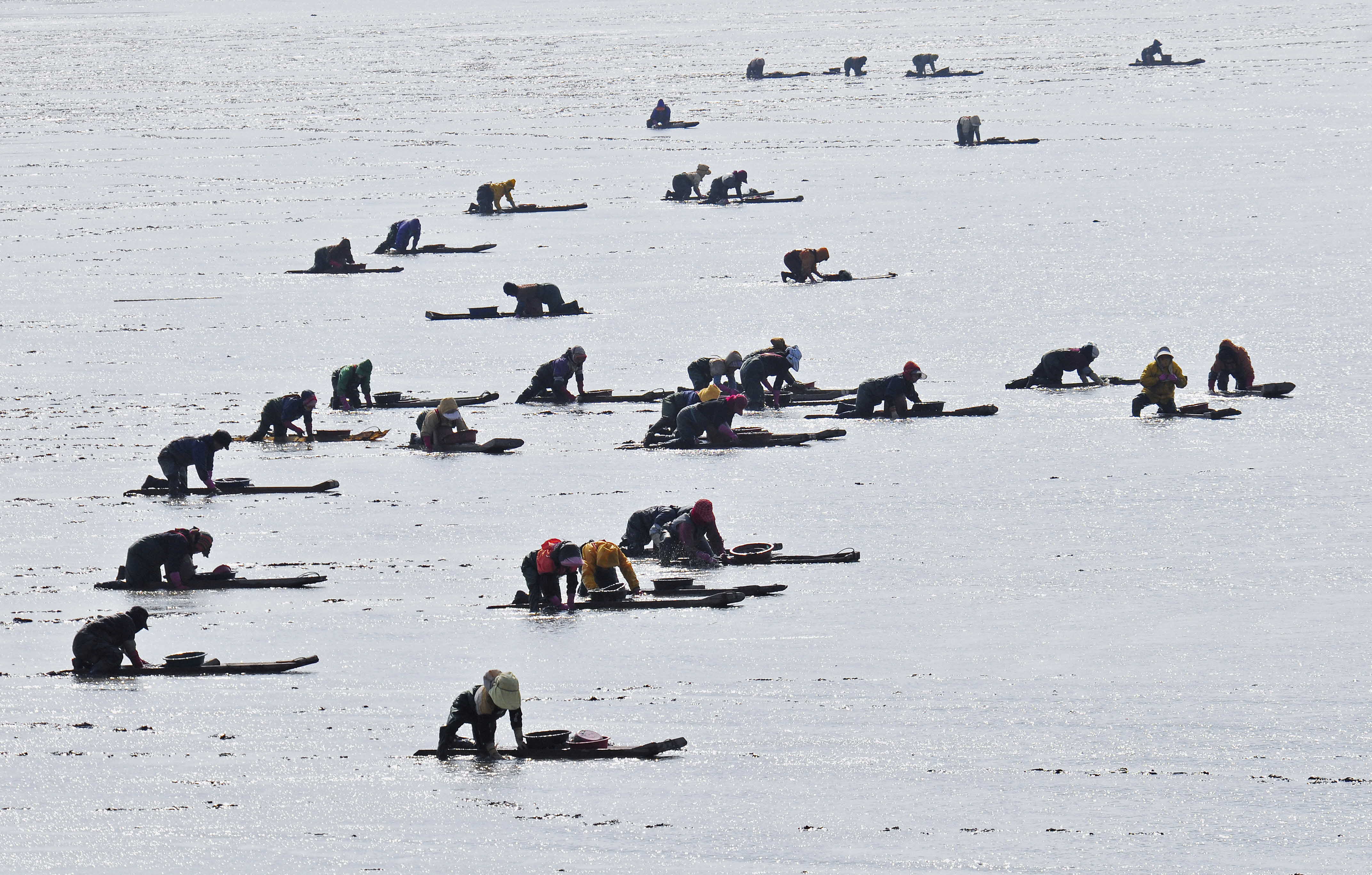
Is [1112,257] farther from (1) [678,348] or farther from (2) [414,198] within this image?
(2) [414,198]

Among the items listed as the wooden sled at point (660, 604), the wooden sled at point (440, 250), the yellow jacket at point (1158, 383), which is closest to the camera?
the wooden sled at point (660, 604)

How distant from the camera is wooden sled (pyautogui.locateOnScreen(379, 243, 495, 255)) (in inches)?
2047

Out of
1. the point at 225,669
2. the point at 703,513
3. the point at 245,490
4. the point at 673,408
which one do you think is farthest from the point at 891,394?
the point at 225,669

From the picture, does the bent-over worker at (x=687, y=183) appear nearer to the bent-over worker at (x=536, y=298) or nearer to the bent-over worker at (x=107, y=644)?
the bent-over worker at (x=536, y=298)

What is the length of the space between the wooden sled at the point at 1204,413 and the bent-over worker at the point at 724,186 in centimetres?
2910

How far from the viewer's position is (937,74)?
312 ft

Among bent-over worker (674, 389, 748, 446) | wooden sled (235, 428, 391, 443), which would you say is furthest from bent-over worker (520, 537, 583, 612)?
wooden sled (235, 428, 391, 443)

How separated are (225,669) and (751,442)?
12.3 m

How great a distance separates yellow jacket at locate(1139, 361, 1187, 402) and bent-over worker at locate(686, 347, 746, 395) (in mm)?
6117

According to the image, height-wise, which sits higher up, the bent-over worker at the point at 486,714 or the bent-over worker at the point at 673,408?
the bent-over worker at the point at 673,408

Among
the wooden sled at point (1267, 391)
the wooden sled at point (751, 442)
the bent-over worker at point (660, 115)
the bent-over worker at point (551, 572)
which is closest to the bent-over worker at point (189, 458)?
the wooden sled at point (751, 442)

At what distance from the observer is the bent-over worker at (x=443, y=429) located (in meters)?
30.9

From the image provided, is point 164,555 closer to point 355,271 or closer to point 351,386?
point 351,386

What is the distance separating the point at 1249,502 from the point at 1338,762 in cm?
998
